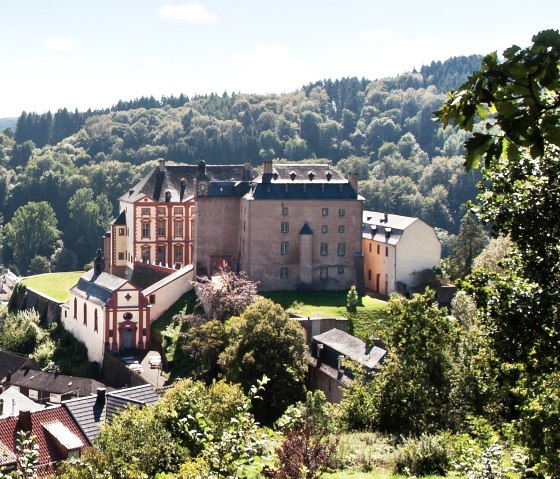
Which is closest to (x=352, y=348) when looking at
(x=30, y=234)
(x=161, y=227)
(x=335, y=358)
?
(x=335, y=358)

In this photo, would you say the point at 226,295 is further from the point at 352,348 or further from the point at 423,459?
the point at 423,459

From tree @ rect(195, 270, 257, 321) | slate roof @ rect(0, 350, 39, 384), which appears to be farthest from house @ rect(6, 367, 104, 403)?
tree @ rect(195, 270, 257, 321)

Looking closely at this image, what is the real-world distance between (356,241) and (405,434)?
96.1 ft

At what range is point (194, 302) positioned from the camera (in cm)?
4947

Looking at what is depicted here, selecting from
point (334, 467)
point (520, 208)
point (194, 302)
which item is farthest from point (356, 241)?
point (520, 208)

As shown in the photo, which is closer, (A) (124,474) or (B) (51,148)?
(A) (124,474)

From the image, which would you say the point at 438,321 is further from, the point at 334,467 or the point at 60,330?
the point at 60,330

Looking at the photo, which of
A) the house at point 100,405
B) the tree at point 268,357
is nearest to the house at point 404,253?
the tree at point 268,357

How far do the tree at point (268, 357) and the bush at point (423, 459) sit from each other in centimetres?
1600

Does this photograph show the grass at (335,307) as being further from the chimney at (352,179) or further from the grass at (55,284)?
the grass at (55,284)

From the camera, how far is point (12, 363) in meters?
48.8

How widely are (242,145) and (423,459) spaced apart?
130106 mm

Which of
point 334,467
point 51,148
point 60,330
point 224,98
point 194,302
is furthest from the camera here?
point 224,98

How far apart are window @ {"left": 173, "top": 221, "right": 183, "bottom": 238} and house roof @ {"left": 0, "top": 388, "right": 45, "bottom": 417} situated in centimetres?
1975
